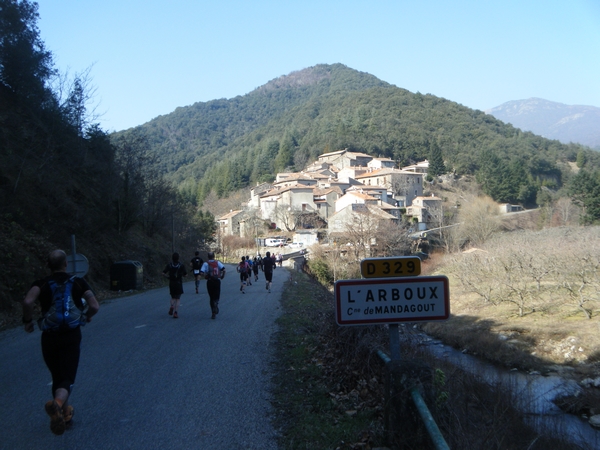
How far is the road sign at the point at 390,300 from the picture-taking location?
4.36 meters

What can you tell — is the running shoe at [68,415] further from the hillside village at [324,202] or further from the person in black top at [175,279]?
the hillside village at [324,202]

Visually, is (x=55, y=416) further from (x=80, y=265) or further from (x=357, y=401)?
(x=80, y=265)

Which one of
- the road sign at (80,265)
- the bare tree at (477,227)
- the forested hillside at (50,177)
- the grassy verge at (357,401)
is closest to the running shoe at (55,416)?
the grassy verge at (357,401)

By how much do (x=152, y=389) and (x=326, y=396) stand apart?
228 centimetres

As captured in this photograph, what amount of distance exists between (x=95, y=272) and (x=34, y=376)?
18922 millimetres

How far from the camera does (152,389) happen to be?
22.0 feet

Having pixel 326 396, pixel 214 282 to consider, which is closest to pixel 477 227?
pixel 214 282

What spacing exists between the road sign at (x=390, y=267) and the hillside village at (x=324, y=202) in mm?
62580

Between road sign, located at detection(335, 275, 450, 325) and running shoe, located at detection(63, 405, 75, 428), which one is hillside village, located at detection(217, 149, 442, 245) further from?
road sign, located at detection(335, 275, 450, 325)

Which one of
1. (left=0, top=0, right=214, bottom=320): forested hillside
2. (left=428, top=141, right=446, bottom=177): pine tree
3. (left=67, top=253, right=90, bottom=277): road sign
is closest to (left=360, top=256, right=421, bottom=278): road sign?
(left=67, top=253, right=90, bottom=277): road sign

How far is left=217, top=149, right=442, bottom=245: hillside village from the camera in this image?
79.1m

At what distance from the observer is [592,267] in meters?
26.1

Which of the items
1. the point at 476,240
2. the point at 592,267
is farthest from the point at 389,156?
the point at 592,267

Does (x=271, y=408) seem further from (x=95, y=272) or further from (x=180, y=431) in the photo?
(x=95, y=272)
